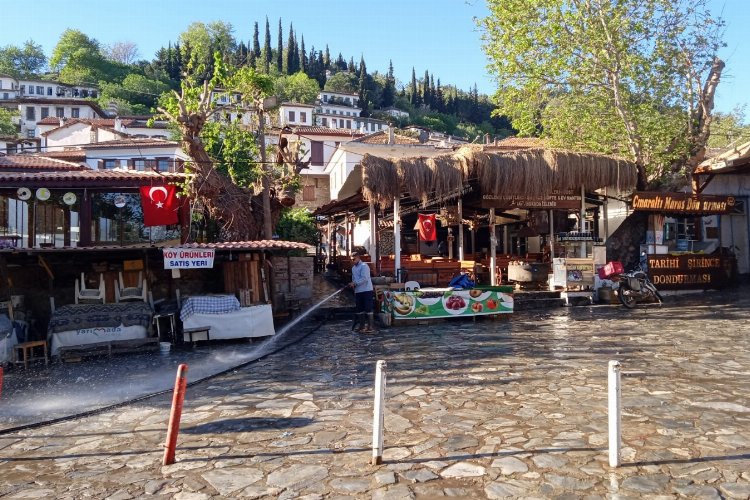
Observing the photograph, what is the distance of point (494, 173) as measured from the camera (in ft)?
47.5

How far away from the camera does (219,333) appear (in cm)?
1064

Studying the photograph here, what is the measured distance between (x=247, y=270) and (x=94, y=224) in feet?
17.8

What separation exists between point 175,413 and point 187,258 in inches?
272

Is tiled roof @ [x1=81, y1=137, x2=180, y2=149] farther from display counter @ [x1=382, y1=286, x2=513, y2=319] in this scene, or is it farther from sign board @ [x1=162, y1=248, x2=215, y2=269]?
display counter @ [x1=382, y1=286, x2=513, y2=319]

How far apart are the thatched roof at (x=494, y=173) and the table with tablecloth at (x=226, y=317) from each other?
14.0ft

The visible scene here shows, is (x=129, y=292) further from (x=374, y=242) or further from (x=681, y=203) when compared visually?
(x=681, y=203)

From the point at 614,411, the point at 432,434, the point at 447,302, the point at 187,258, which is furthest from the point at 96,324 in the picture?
the point at 614,411

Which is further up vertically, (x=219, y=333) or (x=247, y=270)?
(x=247, y=270)

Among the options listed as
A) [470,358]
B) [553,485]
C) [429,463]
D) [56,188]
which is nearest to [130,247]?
[56,188]

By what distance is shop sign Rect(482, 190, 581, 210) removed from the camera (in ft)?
49.4

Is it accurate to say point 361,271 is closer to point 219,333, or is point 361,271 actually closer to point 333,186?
point 219,333

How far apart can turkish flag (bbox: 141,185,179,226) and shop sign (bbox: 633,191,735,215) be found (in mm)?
12863

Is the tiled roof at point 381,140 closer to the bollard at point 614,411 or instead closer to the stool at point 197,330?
the stool at point 197,330

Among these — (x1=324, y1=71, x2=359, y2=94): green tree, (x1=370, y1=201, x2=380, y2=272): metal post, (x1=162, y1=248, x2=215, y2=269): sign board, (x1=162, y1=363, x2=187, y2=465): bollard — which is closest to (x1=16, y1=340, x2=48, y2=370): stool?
(x1=162, y1=248, x2=215, y2=269): sign board
